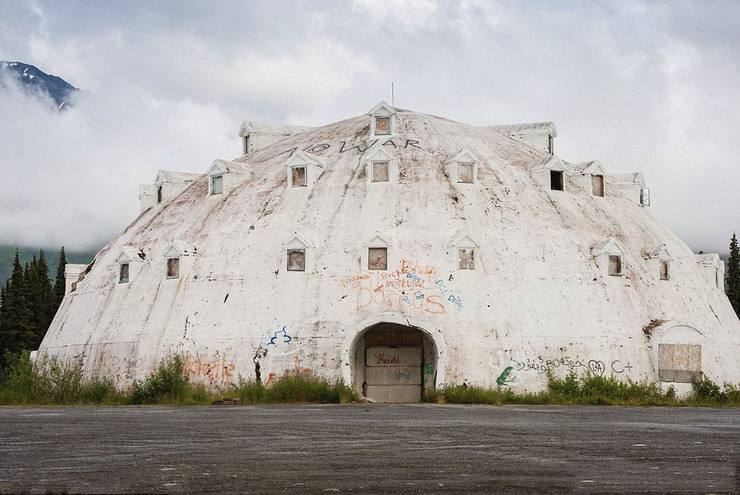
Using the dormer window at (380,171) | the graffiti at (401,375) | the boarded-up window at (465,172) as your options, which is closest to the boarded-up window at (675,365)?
the graffiti at (401,375)

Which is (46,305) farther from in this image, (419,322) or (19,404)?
(419,322)

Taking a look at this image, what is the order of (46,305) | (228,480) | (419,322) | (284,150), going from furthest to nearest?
(46,305) → (284,150) → (419,322) → (228,480)

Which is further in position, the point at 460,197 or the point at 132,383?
the point at 460,197

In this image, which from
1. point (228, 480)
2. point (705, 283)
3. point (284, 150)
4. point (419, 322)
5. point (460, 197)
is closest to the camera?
point (228, 480)

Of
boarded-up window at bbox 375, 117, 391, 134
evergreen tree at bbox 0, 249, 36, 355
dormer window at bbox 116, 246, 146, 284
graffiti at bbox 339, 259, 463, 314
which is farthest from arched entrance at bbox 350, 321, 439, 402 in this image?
evergreen tree at bbox 0, 249, 36, 355

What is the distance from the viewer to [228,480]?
11312 millimetres

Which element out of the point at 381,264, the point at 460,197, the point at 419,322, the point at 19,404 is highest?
the point at 460,197

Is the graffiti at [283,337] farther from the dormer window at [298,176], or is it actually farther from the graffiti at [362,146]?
the graffiti at [362,146]

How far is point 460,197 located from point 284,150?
Result: 31.7ft

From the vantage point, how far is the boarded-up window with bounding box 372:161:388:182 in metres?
37.9

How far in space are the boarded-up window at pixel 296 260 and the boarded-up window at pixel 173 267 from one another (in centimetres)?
457

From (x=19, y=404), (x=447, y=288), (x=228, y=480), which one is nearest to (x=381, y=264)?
(x=447, y=288)

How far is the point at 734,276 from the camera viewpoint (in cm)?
6850

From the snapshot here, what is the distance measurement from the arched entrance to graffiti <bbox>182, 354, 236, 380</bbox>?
449cm
